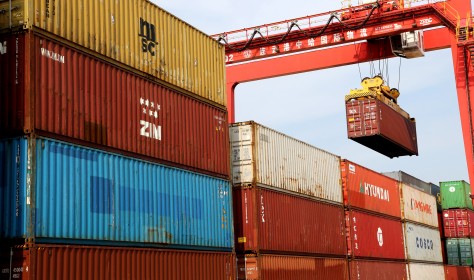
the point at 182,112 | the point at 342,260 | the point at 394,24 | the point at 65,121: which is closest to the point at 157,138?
the point at 182,112

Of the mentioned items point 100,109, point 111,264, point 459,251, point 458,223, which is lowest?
point 459,251

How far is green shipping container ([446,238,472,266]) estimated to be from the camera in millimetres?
48594

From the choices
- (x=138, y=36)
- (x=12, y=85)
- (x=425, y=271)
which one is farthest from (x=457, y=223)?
(x=12, y=85)

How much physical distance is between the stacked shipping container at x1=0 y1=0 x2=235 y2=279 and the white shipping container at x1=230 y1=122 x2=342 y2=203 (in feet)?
4.66

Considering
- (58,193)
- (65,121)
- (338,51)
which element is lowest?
(58,193)

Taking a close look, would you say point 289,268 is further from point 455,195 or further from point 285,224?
point 455,195

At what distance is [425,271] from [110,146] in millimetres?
29437

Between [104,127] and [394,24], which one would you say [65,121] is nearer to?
[104,127]

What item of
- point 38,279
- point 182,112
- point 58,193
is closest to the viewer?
point 38,279

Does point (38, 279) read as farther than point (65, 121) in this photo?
No

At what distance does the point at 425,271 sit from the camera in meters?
39.8

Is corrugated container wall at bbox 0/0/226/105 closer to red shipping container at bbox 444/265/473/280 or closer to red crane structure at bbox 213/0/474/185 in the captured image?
red crane structure at bbox 213/0/474/185

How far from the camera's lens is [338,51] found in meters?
32.7

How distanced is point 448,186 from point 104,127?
136 feet
